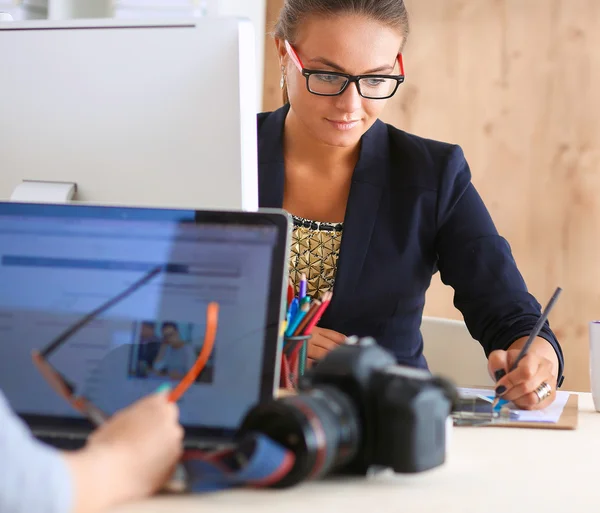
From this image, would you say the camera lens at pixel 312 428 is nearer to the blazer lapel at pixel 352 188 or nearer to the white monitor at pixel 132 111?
the white monitor at pixel 132 111

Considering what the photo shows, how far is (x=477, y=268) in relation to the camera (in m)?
1.53

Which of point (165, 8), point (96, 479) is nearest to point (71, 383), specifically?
point (96, 479)

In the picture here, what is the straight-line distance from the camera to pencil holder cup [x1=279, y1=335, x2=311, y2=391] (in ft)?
3.25

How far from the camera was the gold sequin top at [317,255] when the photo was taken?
5.17ft

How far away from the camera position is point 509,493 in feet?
2.33

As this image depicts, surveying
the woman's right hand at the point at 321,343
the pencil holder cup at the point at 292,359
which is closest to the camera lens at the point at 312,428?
the pencil holder cup at the point at 292,359

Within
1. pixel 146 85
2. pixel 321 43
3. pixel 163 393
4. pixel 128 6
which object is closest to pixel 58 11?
pixel 128 6

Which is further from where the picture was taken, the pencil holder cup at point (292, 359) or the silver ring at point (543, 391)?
the silver ring at point (543, 391)

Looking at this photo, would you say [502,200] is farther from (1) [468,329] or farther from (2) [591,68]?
(1) [468,329]

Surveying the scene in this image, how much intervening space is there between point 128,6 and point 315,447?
2192 mm

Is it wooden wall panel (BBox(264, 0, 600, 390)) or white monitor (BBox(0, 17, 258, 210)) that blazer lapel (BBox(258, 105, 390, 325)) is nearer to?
white monitor (BBox(0, 17, 258, 210))

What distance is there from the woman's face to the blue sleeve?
3.35ft

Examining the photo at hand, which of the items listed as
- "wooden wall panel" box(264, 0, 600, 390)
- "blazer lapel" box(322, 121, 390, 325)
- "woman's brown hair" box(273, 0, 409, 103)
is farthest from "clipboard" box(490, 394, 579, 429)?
"wooden wall panel" box(264, 0, 600, 390)

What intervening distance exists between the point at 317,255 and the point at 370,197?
145mm
